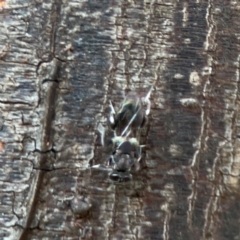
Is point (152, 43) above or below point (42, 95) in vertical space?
above

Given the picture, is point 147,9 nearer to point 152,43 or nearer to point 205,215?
point 152,43

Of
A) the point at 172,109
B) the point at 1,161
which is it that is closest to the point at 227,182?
the point at 172,109

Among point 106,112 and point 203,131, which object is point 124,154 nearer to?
point 106,112

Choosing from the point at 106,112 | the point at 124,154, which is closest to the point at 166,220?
the point at 124,154

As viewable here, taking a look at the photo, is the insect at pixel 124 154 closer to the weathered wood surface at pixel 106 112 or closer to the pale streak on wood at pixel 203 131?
the weathered wood surface at pixel 106 112

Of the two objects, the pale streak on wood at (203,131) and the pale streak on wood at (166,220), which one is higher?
the pale streak on wood at (203,131)

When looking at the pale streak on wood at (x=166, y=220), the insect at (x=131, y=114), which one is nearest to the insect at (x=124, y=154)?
the insect at (x=131, y=114)
